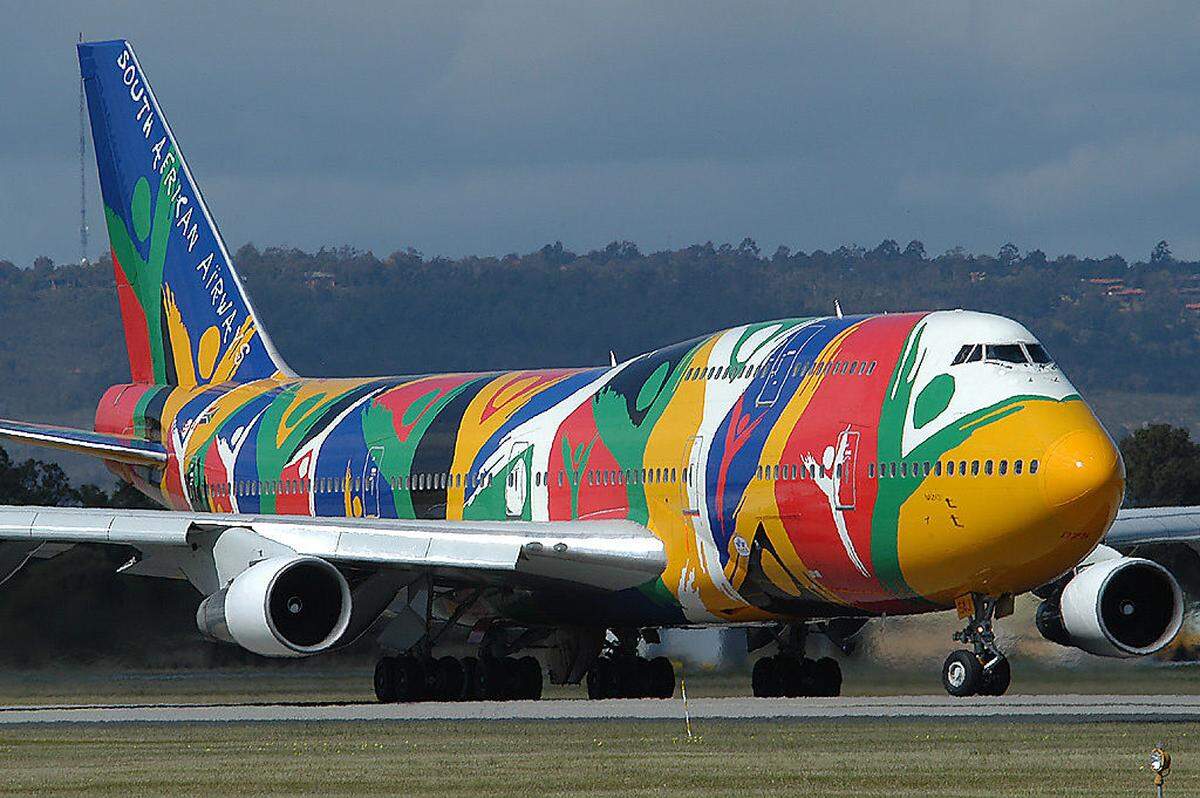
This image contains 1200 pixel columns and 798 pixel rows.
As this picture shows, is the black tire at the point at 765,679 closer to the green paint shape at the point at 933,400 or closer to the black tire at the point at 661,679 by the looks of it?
the black tire at the point at 661,679

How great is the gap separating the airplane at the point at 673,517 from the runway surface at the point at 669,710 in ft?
2.42

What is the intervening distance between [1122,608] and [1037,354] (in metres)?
3.43

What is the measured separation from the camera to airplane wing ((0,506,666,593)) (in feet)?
91.2

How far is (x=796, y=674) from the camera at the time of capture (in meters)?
29.8

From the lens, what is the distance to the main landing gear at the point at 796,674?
2977 centimetres

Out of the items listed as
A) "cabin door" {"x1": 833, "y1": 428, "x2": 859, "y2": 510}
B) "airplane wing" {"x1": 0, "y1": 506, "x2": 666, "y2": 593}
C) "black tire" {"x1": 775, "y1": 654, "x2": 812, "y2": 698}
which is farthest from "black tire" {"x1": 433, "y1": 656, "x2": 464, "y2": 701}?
"cabin door" {"x1": 833, "y1": 428, "x2": 859, "y2": 510}

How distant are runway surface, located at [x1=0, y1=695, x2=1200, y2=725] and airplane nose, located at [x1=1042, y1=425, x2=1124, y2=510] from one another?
202 cm

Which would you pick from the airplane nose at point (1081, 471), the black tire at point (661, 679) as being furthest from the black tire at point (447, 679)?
the airplane nose at point (1081, 471)

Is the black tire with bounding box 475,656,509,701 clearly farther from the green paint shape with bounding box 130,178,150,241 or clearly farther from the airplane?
the green paint shape with bounding box 130,178,150,241

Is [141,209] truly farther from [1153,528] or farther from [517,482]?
[1153,528]

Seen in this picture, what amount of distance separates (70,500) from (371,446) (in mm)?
13856

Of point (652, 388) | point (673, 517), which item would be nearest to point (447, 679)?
point (673, 517)

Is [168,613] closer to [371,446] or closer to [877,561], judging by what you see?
[371,446]

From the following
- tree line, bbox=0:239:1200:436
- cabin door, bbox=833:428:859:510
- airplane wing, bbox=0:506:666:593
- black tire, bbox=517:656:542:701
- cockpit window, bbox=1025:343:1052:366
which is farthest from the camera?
tree line, bbox=0:239:1200:436
